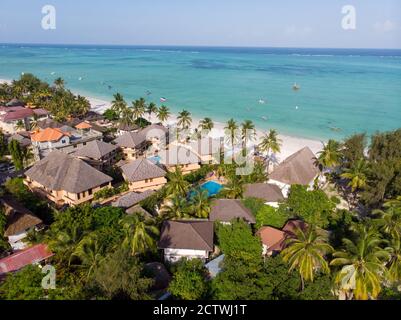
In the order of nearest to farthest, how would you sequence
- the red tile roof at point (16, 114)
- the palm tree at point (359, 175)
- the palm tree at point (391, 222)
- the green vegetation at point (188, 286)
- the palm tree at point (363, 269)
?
1. the palm tree at point (363, 269)
2. the green vegetation at point (188, 286)
3. the palm tree at point (391, 222)
4. the palm tree at point (359, 175)
5. the red tile roof at point (16, 114)

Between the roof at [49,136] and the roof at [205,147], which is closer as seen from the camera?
the roof at [49,136]

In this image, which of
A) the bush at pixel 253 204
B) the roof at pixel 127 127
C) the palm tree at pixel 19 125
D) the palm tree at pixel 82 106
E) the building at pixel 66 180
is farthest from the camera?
the palm tree at pixel 82 106

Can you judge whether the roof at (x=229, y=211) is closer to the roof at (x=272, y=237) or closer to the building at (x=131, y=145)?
A: the roof at (x=272, y=237)

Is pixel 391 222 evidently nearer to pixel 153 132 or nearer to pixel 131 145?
pixel 131 145

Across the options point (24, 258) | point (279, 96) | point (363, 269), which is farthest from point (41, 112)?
point (279, 96)

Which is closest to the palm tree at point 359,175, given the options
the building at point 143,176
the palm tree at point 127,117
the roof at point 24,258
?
the building at point 143,176
